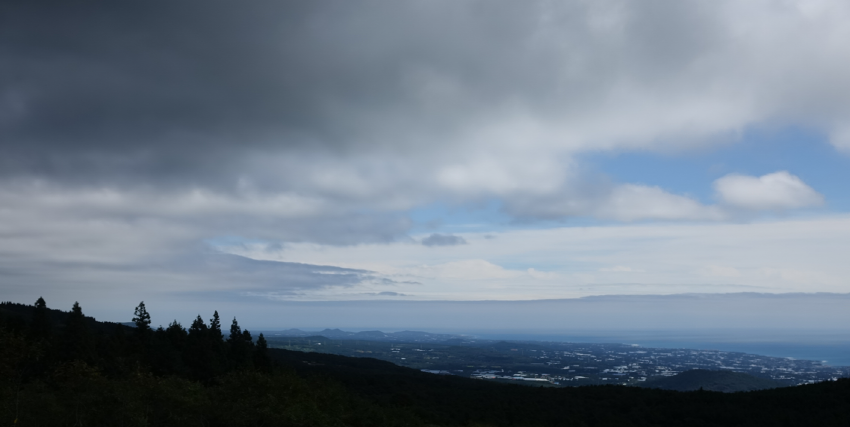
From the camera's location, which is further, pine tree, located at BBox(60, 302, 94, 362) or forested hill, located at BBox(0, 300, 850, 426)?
pine tree, located at BBox(60, 302, 94, 362)

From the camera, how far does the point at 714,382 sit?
3219 inches

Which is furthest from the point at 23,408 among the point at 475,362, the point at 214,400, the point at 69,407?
the point at 475,362

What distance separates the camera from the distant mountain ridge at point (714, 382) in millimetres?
79625

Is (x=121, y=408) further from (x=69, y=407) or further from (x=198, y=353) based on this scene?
(x=198, y=353)

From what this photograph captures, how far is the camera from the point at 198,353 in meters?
48.2

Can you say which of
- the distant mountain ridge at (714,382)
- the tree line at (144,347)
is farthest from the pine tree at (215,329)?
Result: the distant mountain ridge at (714,382)

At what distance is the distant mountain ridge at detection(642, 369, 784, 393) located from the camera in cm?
7962

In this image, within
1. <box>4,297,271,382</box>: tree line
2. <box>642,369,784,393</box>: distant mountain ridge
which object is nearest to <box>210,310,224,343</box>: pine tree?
<box>4,297,271,382</box>: tree line

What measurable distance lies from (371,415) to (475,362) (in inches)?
→ 5775

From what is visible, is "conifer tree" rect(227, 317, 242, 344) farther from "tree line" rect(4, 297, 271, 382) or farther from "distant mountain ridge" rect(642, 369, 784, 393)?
"distant mountain ridge" rect(642, 369, 784, 393)

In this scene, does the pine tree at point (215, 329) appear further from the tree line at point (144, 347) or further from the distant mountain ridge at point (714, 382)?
the distant mountain ridge at point (714, 382)

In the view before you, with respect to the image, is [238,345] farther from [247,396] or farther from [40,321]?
[247,396]

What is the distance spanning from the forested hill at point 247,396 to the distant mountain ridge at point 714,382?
37078 mm

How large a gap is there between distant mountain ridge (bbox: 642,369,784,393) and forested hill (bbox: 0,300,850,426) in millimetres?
37078
